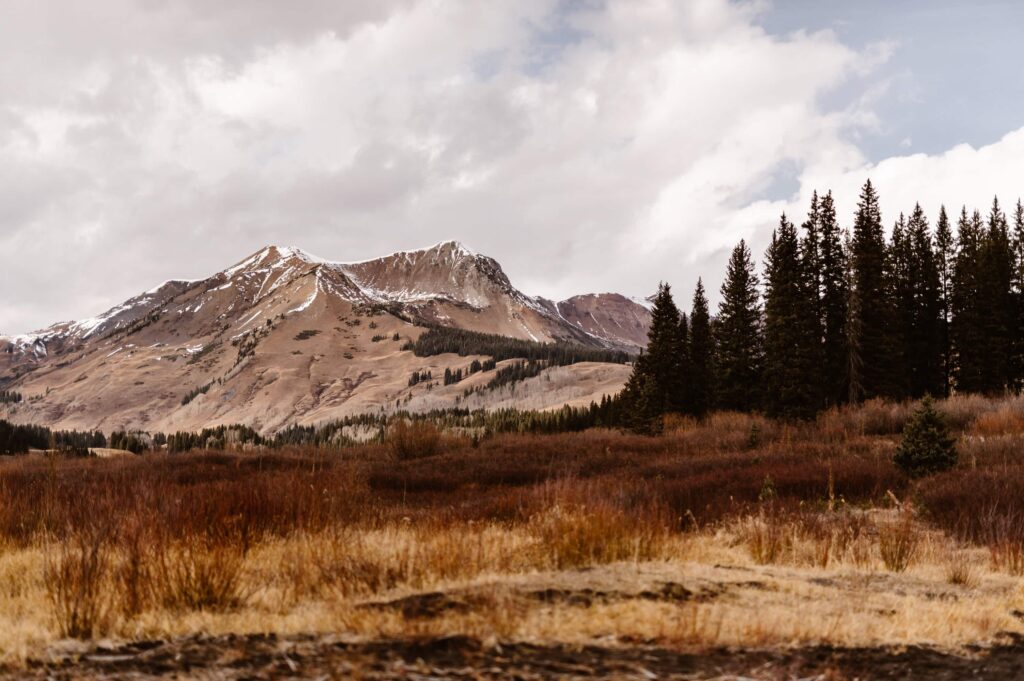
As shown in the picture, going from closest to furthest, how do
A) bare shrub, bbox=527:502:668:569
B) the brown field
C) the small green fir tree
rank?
the brown field
bare shrub, bbox=527:502:668:569
the small green fir tree

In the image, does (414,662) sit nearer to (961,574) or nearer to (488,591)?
(488,591)

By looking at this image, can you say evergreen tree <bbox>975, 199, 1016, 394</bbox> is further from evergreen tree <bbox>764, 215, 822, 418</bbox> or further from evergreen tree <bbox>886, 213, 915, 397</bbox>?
evergreen tree <bbox>764, 215, 822, 418</bbox>

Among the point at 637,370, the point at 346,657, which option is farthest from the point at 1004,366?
the point at 346,657

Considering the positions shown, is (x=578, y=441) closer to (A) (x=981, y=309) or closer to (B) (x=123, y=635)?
(B) (x=123, y=635)

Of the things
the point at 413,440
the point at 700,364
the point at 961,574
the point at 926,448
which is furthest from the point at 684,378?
the point at 961,574

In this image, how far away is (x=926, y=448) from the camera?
15141 mm

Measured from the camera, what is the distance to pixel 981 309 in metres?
41.9

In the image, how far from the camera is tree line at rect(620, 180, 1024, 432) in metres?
39.3

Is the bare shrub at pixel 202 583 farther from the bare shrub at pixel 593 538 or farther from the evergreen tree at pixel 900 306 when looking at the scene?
the evergreen tree at pixel 900 306

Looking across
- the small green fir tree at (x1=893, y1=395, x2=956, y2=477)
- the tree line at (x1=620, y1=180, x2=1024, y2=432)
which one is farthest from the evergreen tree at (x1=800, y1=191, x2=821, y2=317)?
the small green fir tree at (x1=893, y1=395, x2=956, y2=477)

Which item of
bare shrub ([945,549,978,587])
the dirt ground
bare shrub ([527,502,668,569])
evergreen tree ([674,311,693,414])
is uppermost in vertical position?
evergreen tree ([674,311,693,414])

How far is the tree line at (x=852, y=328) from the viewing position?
39.3 m

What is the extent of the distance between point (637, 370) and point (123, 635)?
48179mm

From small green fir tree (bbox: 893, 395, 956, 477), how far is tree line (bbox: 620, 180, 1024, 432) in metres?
22.0
